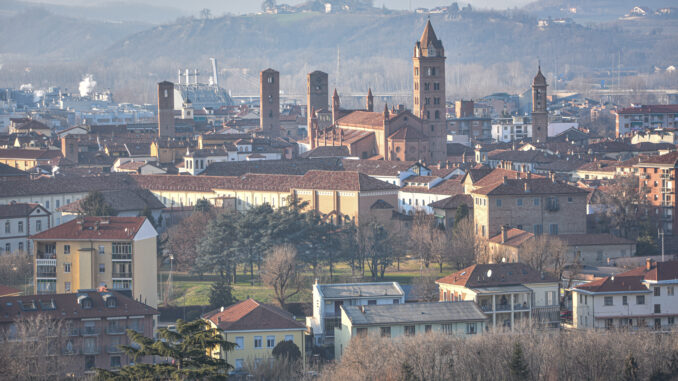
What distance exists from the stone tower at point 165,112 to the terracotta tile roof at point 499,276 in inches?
2045

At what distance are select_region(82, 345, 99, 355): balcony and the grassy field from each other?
27.9 feet

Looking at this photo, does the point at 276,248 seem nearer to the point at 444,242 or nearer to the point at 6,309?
the point at 444,242

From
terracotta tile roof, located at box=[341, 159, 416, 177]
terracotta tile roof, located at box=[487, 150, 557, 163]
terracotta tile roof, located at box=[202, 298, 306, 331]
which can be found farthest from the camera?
terracotta tile roof, located at box=[487, 150, 557, 163]

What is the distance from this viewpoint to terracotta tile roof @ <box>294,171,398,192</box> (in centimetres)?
5631

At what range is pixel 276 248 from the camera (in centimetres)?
4756

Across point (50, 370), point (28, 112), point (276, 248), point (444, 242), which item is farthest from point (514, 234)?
point (28, 112)

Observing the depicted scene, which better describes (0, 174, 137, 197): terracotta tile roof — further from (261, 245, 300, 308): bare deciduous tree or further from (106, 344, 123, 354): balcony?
(106, 344, 123, 354): balcony

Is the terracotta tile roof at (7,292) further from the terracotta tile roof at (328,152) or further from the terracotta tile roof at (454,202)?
the terracotta tile roof at (328,152)

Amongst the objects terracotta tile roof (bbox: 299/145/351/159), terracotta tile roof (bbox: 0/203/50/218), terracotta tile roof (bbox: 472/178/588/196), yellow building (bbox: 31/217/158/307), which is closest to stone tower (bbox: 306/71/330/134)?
terracotta tile roof (bbox: 299/145/351/159)

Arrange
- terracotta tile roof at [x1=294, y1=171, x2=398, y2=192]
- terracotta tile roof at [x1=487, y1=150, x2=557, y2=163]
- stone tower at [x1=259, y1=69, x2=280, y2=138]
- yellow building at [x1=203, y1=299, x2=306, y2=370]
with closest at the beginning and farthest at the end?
yellow building at [x1=203, y1=299, x2=306, y2=370] < terracotta tile roof at [x1=294, y1=171, x2=398, y2=192] < terracotta tile roof at [x1=487, y1=150, x2=557, y2=163] < stone tower at [x1=259, y1=69, x2=280, y2=138]

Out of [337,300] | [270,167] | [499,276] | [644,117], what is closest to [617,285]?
[499,276]

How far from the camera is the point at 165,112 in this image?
91.6 metres

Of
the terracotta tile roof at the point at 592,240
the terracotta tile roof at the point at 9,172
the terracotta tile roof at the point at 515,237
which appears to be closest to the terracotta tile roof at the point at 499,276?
the terracotta tile roof at the point at 515,237

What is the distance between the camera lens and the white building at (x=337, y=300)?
126 ft
